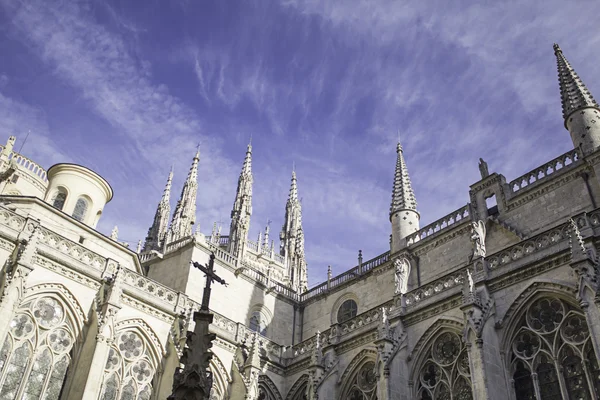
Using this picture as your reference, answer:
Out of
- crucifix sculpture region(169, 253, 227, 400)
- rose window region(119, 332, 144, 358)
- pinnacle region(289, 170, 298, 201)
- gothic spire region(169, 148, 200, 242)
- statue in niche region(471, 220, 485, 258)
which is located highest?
pinnacle region(289, 170, 298, 201)

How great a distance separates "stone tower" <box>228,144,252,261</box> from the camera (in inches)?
1368

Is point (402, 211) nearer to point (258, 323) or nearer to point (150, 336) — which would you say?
point (258, 323)

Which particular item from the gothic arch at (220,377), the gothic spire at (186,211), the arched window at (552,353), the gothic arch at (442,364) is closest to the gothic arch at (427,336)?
the gothic arch at (442,364)

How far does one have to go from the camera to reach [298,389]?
25.3 m

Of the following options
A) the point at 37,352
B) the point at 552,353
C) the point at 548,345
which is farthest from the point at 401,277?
the point at 37,352

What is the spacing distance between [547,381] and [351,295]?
13.1 metres

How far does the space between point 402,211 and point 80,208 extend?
16101mm

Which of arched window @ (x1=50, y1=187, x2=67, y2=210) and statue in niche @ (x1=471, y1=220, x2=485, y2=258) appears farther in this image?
arched window @ (x1=50, y1=187, x2=67, y2=210)

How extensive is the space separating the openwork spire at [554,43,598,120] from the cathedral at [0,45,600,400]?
7 centimetres

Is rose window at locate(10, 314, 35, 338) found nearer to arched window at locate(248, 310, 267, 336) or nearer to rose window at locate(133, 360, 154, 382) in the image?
rose window at locate(133, 360, 154, 382)

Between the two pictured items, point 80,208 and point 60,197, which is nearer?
point 60,197

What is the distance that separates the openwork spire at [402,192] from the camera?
1150 inches

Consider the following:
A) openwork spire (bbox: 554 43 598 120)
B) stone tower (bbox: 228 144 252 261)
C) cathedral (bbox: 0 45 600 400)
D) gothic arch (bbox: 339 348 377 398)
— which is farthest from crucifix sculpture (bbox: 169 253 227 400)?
stone tower (bbox: 228 144 252 261)

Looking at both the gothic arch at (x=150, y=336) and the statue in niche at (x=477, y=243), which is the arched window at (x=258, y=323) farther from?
the statue in niche at (x=477, y=243)
